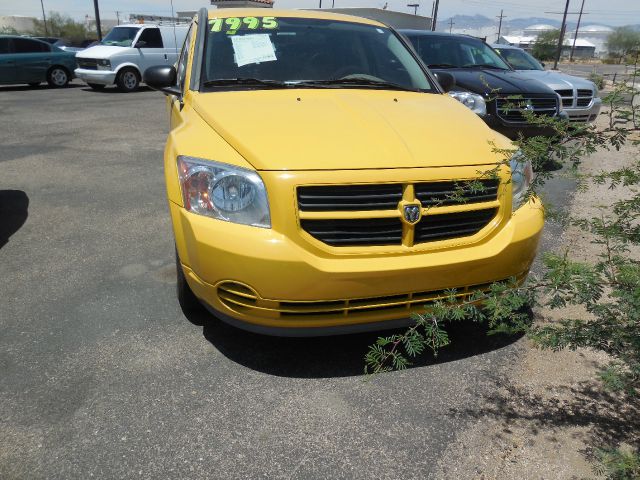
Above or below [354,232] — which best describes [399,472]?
below

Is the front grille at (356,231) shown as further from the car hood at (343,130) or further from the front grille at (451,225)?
the car hood at (343,130)

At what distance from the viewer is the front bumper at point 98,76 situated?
1519cm

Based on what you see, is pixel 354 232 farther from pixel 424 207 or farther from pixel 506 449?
pixel 506 449

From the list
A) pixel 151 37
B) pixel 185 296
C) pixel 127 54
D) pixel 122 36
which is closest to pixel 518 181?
pixel 185 296

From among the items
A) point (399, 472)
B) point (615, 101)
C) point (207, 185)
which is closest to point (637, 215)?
point (615, 101)

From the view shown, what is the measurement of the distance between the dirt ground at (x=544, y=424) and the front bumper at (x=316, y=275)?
1.82ft

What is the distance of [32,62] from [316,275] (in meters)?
16.5

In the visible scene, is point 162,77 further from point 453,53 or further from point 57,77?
point 57,77

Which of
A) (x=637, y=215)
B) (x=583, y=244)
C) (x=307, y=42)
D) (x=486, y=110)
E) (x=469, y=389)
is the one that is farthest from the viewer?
(x=486, y=110)

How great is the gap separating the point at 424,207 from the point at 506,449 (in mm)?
1103

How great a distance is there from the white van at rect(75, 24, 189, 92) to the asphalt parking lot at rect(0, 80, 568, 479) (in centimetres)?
1261

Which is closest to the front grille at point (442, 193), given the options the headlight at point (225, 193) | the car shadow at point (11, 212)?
the headlight at point (225, 193)

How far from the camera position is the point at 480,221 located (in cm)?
261

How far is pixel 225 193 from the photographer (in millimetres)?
2430
